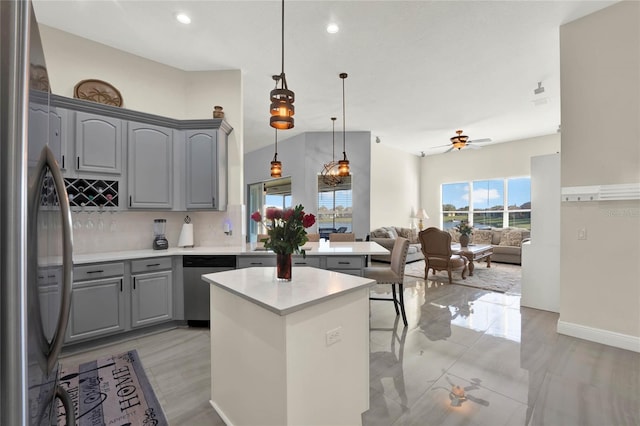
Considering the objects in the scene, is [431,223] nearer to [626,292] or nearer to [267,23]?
[626,292]

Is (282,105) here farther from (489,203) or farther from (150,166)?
(489,203)

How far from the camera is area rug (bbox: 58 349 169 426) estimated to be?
1.83 m

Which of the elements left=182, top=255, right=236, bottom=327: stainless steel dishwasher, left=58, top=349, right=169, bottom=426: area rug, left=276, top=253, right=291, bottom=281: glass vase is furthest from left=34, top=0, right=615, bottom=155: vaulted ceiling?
left=58, top=349, right=169, bottom=426: area rug

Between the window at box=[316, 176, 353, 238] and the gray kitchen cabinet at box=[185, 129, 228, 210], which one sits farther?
the window at box=[316, 176, 353, 238]

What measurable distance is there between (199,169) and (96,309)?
6.08 ft

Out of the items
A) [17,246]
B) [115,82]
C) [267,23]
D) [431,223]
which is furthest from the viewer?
[431,223]

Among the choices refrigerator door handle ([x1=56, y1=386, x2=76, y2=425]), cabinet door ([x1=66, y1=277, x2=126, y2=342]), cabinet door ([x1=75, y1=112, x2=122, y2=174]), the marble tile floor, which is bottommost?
the marble tile floor

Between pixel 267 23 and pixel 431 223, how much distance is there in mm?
8130

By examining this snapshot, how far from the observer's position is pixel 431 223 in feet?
30.8

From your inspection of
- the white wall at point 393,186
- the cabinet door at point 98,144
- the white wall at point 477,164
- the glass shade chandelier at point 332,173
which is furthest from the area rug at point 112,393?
the white wall at point 477,164

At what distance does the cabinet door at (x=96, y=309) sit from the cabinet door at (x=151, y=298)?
0.38 ft

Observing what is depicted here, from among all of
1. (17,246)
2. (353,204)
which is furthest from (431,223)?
(17,246)

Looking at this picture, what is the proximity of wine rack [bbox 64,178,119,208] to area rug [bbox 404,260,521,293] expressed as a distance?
5332mm

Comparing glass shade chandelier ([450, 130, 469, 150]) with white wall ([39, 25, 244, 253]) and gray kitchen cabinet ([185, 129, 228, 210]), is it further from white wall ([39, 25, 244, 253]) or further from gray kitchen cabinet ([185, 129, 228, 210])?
gray kitchen cabinet ([185, 129, 228, 210])
